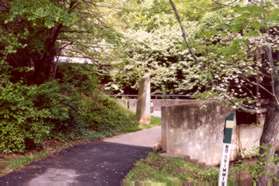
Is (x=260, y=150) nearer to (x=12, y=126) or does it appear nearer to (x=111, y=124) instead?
(x=12, y=126)

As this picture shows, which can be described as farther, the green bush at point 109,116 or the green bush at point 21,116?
the green bush at point 109,116

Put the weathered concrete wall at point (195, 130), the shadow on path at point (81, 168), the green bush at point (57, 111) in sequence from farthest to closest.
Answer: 1. the weathered concrete wall at point (195, 130)
2. the green bush at point (57, 111)
3. the shadow on path at point (81, 168)

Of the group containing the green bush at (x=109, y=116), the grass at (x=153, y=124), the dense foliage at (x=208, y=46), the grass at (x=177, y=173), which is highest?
the dense foliage at (x=208, y=46)

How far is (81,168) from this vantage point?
374 inches

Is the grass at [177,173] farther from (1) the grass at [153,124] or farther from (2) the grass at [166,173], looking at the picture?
(1) the grass at [153,124]

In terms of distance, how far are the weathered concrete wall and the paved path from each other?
1.12m

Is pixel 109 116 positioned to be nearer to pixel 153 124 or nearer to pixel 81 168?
pixel 153 124

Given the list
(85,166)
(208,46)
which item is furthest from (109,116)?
(208,46)

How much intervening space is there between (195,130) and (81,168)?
12.6ft

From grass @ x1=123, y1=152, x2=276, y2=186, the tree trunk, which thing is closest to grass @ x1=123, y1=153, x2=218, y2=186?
grass @ x1=123, y1=152, x2=276, y2=186

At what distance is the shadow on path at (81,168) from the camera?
8.23 meters

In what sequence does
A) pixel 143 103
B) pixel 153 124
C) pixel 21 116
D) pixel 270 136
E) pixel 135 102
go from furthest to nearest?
pixel 135 102, pixel 153 124, pixel 143 103, pixel 21 116, pixel 270 136

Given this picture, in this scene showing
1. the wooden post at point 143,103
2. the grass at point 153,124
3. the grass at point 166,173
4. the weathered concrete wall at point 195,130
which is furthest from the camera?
the wooden post at point 143,103

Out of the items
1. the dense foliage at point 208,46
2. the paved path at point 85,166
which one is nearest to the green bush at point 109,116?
the dense foliage at point 208,46
